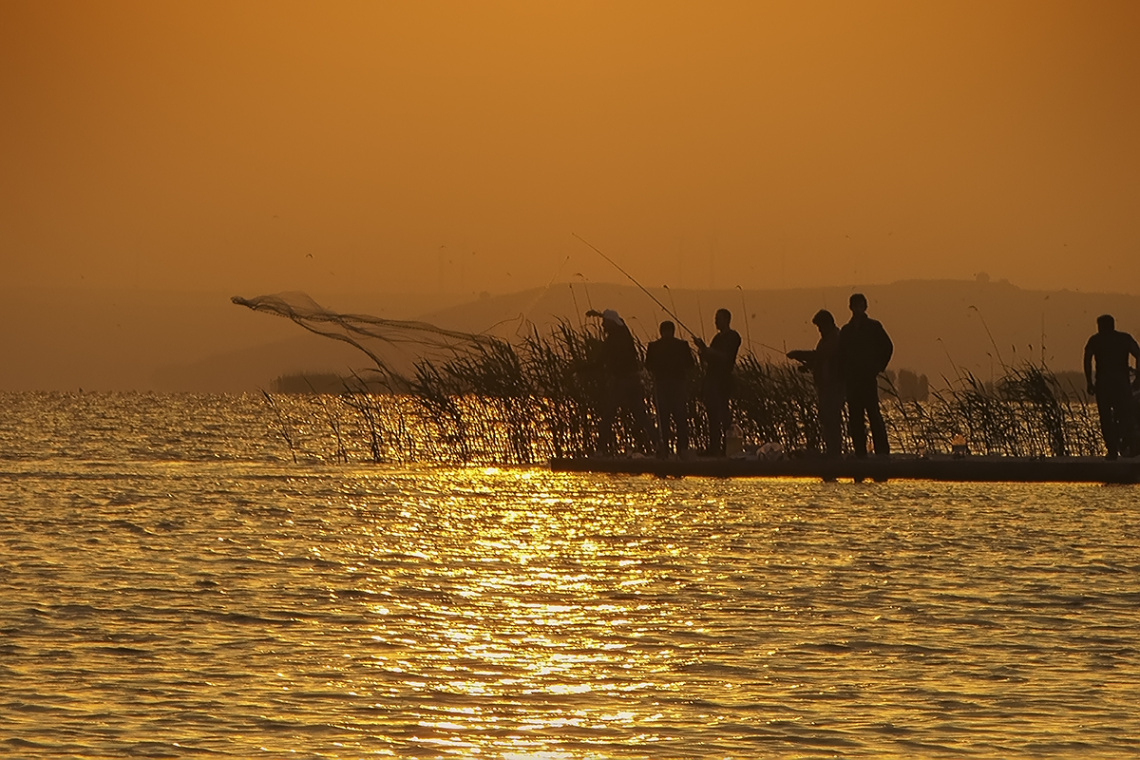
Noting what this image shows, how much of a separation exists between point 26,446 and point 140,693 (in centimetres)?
3880

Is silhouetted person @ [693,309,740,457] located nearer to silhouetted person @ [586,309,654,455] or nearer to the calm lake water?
silhouetted person @ [586,309,654,455]

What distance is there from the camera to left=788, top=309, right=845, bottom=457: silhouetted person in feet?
81.6

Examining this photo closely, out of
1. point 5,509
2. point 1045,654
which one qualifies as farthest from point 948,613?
point 5,509

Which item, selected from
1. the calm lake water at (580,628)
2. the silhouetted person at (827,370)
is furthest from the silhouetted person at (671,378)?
the calm lake water at (580,628)

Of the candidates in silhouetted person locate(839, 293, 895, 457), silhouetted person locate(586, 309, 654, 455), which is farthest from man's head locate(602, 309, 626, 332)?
silhouetted person locate(839, 293, 895, 457)

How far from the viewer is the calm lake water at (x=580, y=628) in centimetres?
918

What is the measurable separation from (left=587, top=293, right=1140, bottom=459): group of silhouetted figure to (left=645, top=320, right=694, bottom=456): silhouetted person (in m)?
0.01

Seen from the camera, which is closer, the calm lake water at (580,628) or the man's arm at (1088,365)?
the calm lake water at (580,628)

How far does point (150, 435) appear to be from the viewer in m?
58.8

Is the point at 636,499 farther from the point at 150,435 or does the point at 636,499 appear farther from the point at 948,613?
the point at 150,435

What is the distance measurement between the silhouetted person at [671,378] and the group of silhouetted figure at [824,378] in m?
0.01

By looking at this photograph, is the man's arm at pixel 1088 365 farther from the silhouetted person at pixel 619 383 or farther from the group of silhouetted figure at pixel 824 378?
the silhouetted person at pixel 619 383

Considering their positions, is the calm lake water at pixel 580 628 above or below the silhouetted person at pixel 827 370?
below

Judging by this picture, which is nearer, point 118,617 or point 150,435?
point 118,617
